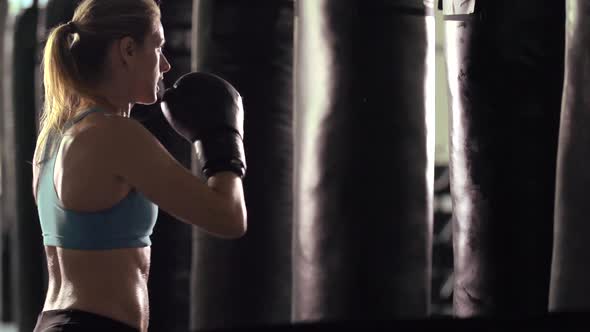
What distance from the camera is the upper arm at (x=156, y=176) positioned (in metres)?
0.82

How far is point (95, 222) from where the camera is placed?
840mm

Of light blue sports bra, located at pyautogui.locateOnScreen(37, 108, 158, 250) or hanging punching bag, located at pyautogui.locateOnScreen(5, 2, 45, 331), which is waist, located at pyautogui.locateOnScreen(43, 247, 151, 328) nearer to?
light blue sports bra, located at pyautogui.locateOnScreen(37, 108, 158, 250)

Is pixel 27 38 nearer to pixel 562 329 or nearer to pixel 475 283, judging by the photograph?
pixel 475 283

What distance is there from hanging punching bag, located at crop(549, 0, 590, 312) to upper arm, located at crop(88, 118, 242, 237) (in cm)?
72

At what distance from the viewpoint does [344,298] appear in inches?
49.8

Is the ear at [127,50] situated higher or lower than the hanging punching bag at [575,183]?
higher

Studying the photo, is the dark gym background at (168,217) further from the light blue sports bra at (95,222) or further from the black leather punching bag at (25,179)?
the light blue sports bra at (95,222)

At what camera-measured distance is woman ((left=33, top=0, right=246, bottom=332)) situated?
0.83 m

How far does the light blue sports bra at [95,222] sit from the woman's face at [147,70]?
0.08m

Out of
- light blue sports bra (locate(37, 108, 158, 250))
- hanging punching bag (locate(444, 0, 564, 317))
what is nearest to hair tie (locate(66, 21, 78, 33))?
light blue sports bra (locate(37, 108, 158, 250))

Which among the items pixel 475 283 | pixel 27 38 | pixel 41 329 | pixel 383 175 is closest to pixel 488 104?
pixel 383 175

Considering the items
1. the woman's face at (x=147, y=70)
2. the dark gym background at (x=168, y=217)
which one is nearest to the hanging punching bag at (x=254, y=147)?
the dark gym background at (x=168, y=217)

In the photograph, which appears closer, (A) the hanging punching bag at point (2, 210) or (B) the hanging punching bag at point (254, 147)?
(B) the hanging punching bag at point (254, 147)

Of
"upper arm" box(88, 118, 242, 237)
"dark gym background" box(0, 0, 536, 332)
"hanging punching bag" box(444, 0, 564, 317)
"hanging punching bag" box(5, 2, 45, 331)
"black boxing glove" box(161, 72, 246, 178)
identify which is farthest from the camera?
"hanging punching bag" box(5, 2, 45, 331)
